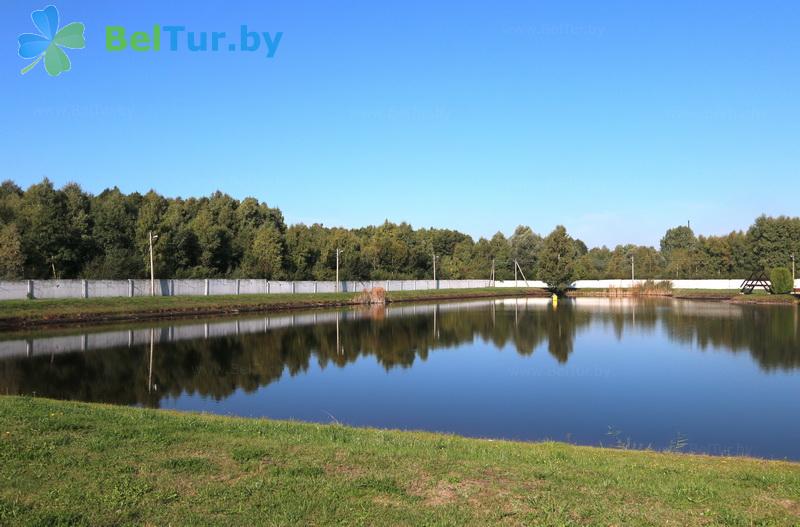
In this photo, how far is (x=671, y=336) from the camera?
33.8 metres

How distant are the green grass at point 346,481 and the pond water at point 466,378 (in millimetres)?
4289

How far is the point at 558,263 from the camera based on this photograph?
318ft

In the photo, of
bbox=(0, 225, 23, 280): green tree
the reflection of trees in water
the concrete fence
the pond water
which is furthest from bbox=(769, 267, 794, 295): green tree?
bbox=(0, 225, 23, 280): green tree

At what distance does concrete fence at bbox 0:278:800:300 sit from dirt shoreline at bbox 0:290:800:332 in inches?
180

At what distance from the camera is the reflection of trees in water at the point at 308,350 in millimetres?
18234

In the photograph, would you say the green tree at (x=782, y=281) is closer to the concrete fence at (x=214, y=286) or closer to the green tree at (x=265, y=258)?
the concrete fence at (x=214, y=286)

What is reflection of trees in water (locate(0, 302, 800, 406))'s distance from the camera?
1823cm

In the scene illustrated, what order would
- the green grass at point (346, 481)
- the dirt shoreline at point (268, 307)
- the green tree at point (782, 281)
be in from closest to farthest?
1. the green grass at point (346, 481)
2. the dirt shoreline at point (268, 307)
3. the green tree at point (782, 281)

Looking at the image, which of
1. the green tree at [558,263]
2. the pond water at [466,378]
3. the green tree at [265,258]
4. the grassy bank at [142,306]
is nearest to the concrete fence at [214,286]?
the grassy bank at [142,306]

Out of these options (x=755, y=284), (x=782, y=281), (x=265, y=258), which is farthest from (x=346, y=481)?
(x=755, y=284)

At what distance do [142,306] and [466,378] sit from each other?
1285 inches

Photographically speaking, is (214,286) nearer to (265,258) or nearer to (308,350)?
(265,258)

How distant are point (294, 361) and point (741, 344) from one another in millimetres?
20261

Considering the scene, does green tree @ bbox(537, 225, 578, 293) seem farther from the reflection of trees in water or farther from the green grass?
the green grass
